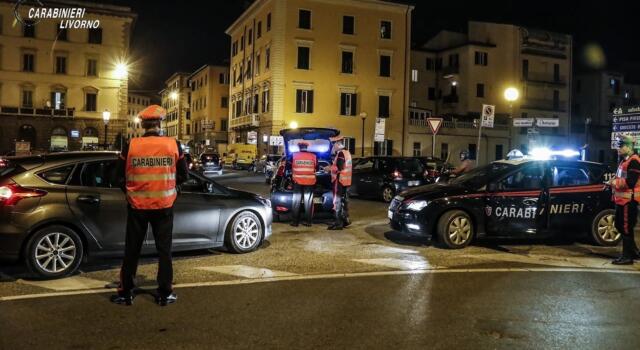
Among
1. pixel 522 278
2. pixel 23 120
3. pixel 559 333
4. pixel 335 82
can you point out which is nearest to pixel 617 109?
pixel 522 278

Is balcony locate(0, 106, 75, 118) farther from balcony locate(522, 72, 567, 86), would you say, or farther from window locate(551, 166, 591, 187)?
window locate(551, 166, 591, 187)

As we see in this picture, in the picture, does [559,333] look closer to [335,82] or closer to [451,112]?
[335,82]

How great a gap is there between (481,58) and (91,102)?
123 feet

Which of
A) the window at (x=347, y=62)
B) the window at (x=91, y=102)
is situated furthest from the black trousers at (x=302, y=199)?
the window at (x=91, y=102)

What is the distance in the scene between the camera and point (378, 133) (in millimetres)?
24781

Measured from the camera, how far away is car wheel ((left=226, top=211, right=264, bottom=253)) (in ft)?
29.0

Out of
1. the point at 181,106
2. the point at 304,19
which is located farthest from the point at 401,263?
the point at 181,106

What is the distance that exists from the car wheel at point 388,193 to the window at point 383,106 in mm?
31855

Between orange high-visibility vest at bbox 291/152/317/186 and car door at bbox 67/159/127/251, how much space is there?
14.8ft

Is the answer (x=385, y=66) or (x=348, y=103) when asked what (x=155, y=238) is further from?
(x=385, y=66)

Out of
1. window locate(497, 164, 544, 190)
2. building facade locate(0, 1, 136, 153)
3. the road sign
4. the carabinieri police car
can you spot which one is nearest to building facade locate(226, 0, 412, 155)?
building facade locate(0, 1, 136, 153)

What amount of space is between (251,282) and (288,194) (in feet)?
17.9

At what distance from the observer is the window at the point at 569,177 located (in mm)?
10195

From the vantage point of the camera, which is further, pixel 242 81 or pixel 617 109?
pixel 242 81
